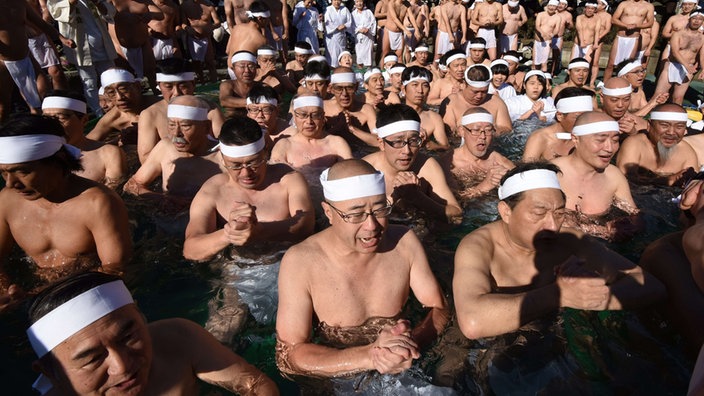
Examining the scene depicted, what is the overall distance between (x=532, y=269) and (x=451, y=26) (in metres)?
12.7

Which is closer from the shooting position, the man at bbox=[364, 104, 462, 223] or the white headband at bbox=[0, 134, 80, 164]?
the white headband at bbox=[0, 134, 80, 164]

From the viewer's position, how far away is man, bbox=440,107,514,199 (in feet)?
18.1

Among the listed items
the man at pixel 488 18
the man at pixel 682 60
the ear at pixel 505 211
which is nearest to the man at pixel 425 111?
the ear at pixel 505 211

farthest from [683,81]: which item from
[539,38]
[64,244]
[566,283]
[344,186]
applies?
[64,244]

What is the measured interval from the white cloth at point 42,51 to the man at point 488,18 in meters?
11.2

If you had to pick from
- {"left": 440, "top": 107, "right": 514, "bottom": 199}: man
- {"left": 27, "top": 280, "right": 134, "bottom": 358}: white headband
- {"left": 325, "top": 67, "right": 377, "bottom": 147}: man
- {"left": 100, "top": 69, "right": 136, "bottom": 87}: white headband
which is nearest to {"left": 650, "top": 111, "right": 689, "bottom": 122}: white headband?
{"left": 440, "top": 107, "right": 514, "bottom": 199}: man

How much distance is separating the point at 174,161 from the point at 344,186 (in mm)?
3121

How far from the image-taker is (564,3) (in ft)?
43.6

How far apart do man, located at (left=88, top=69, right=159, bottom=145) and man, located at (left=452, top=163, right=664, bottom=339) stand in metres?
5.28

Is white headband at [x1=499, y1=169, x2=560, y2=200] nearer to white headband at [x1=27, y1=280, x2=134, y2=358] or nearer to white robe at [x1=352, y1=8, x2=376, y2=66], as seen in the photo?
white headband at [x1=27, y1=280, x2=134, y2=358]

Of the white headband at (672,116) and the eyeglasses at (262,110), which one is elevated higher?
the eyeglasses at (262,110)

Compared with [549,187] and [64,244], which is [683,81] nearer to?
[549,187]

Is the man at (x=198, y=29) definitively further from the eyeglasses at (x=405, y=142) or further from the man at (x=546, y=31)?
the man at (x=546, y=31)

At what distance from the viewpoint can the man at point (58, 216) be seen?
3287mm
